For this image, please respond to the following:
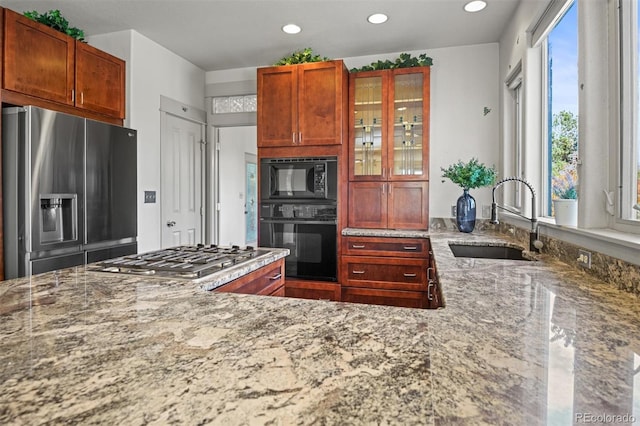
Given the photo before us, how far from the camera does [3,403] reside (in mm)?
520

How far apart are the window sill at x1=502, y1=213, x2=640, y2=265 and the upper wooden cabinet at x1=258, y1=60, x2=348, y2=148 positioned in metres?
2.03

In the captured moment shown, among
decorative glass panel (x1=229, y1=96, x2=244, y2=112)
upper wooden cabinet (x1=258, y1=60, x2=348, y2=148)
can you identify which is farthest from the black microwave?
decorative glass panel (x1=229, y1=96, x2=244, y2=112)

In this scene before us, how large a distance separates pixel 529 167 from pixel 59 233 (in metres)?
3.37

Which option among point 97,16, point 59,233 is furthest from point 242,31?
point 59,233

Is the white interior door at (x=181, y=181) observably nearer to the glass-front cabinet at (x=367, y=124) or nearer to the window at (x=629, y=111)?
the glass-front cabinet at (x=367, y=124)

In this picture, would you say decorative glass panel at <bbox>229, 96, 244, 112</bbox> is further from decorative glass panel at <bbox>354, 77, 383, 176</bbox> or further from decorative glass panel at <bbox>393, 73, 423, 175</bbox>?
decorative glass panel at <bbox>393, 73, 423, 175</bbox>

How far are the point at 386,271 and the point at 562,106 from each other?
1.81 metres

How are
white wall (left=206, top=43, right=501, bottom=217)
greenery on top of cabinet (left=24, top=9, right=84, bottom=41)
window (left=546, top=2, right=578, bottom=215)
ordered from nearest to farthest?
window (left=546, top=2, right=578, bottom=215) → greenery on top of cabinet (left=24, top=9, right=84, bottom=41) → white wall (left=206, top=43, right=501, bottom=217)

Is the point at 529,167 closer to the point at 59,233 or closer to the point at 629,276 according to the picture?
the point at 629,276

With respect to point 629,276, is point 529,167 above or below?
above

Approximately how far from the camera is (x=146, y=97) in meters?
3.57

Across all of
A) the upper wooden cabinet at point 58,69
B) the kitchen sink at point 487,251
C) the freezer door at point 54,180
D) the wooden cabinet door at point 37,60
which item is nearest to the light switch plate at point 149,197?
the upper wooden cabinet at point 58,69

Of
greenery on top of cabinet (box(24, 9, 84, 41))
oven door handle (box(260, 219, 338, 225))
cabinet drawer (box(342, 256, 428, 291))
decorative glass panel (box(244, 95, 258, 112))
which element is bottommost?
cabinet drawer (box(342, 256, 428, 291))

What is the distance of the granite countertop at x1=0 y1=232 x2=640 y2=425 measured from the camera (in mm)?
506
